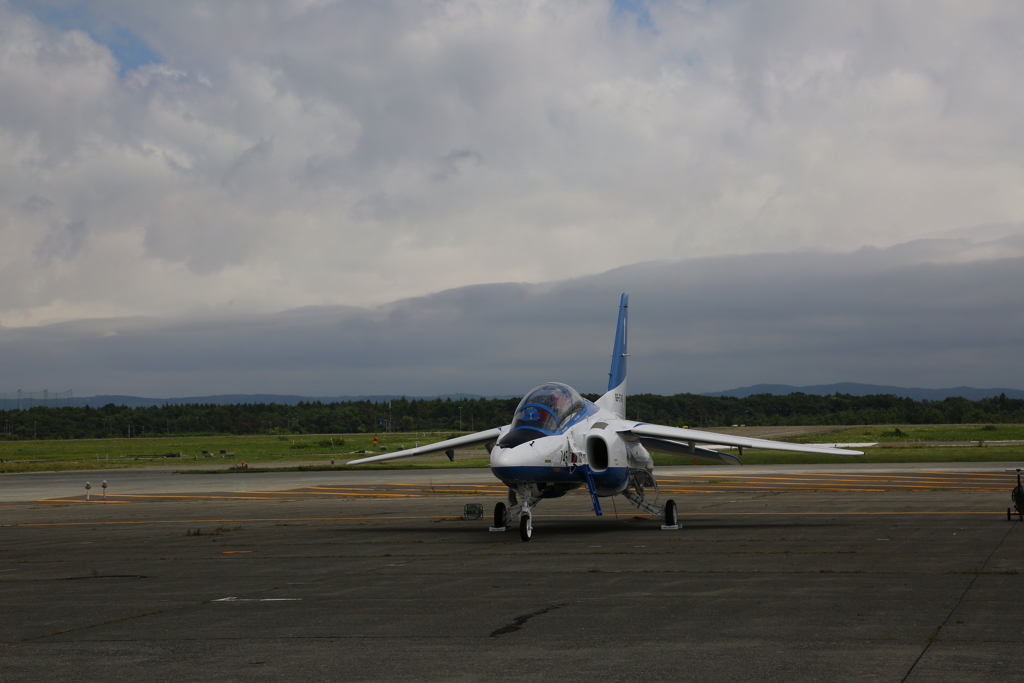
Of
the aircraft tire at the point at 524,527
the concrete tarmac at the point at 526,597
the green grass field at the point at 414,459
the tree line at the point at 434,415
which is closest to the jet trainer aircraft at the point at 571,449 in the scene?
the aircraft tire at the point at 524,527

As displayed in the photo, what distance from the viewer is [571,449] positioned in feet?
64.1

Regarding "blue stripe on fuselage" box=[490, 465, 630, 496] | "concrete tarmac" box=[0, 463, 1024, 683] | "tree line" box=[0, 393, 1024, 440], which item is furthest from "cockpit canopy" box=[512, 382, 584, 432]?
"tree line" box=[0, 393, 1024, 440]

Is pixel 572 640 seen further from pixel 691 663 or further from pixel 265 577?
pixel 265 577

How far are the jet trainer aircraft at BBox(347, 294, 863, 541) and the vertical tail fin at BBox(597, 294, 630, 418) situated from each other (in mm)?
1560

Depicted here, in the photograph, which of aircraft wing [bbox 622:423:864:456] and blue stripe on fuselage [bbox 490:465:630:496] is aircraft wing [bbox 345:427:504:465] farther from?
aircraft wing [bbox 622:423:864:456]

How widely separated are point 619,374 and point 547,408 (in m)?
6.90

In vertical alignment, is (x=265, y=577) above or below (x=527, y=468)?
below

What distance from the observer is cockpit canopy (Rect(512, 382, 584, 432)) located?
19.2 metres

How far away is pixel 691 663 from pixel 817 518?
15523 millimetres

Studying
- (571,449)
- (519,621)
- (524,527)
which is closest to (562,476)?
(571,449)

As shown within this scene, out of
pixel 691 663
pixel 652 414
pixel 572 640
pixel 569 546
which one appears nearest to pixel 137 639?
pixel 572 640

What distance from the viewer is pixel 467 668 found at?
763 cm

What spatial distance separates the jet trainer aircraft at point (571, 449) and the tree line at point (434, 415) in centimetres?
9804

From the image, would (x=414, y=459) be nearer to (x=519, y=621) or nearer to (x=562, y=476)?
(x=562, y=476)
